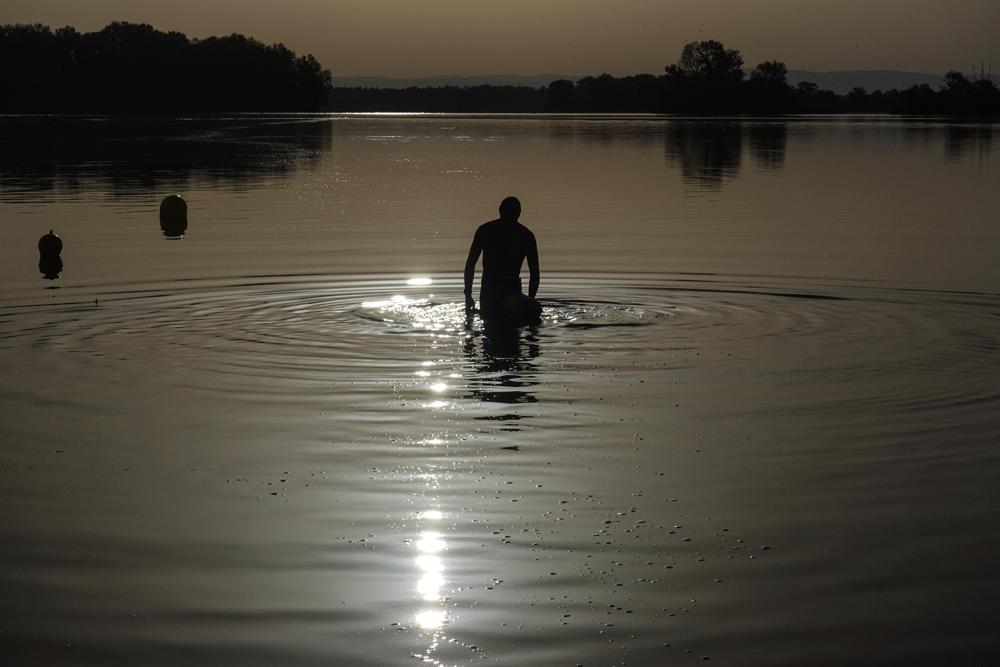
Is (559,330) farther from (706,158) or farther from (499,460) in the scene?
(706,158)

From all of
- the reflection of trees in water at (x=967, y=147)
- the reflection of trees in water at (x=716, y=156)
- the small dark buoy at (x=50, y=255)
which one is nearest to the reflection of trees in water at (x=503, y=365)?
the small dark buoy at (x=50, y=255)

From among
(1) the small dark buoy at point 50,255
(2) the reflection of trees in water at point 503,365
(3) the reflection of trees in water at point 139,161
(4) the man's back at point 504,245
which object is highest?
(3) the reflection of trees in water at point 139,161

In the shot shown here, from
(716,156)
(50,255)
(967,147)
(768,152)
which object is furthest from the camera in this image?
(967,147)

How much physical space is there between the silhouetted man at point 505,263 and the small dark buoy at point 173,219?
1393 cm

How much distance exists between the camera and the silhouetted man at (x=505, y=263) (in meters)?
17.8

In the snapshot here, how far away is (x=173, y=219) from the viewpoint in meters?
31.2

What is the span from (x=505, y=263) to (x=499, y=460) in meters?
7.53

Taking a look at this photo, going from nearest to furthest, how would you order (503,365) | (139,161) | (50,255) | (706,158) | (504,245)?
(503,365) < (504,245) < (50,255) < (139,161) < (706,158)

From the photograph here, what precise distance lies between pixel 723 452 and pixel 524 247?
285 inches

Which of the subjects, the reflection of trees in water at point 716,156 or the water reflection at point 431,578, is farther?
the reflection of trees in water at point 716,156

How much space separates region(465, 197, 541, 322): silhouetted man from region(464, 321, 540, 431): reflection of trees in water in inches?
13.3

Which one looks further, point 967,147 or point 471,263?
point 967,147

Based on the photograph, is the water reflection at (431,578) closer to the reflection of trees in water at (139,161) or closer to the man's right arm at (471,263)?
the man's right arm at (471,263)

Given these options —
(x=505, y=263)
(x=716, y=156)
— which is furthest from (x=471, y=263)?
(x=716, y=156)
